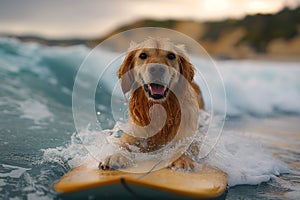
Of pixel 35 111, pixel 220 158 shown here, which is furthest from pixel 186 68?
pixel 35 111

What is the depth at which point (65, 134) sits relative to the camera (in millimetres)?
4703

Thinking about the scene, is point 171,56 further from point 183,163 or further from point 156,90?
point 183,163

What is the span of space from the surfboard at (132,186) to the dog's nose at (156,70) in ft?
2.41

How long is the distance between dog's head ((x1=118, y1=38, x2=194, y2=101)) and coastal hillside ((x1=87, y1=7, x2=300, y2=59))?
108 feet

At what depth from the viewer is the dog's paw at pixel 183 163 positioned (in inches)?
130

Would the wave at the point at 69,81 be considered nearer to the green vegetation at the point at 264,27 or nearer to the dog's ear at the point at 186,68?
the dog's ear at the point at 186,68

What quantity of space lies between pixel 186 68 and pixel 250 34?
40850mm

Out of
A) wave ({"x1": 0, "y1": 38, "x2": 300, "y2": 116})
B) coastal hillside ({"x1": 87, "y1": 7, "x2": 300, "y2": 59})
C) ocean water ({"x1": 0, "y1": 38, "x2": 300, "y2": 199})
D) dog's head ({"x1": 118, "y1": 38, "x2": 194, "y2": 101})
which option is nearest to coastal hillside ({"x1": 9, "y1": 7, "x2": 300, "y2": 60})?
coastal hillside ({"x1": 87, "y1": 7, "x2": 300, "y2": 59})

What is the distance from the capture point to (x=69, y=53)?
9.73m

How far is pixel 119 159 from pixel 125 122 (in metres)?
0.55

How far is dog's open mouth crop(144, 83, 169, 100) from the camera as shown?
3.32 m

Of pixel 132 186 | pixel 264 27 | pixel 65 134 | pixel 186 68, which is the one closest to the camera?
pixel 132 186

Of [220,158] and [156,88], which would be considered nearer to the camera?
[156,88]

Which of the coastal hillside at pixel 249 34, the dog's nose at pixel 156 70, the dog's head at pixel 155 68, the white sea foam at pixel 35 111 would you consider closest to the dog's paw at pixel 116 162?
the dog's head at pixel 155 68
